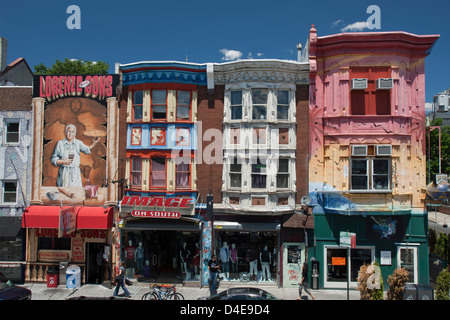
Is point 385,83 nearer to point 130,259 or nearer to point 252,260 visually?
point 252,260

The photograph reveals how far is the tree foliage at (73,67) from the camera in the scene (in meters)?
38.2

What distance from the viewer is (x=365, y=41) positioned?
57.8 ft

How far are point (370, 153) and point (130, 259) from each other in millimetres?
13509

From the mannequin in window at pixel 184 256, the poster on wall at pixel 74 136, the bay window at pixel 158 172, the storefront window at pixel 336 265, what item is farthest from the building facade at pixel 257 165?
the poster on wall at pixel 74 136

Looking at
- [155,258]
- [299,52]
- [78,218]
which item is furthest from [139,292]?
[299,52]

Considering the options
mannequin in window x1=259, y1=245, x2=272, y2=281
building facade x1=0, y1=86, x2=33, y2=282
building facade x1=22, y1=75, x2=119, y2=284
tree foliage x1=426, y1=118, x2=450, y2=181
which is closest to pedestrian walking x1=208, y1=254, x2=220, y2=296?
mannequin in window x1=259, y1=245, x2=272, y2=281

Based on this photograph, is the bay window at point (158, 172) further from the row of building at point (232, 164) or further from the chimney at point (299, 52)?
the chimney at point (299, 52)

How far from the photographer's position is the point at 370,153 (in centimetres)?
1756

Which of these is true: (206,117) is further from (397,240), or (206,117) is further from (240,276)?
(397,240)

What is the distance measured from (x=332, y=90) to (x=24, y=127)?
16.3 meters

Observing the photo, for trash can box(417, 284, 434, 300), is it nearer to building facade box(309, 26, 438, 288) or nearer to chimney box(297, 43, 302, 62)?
building facade box(309, 26, 438, 288)

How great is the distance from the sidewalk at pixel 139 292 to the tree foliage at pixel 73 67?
2638 centimetres
